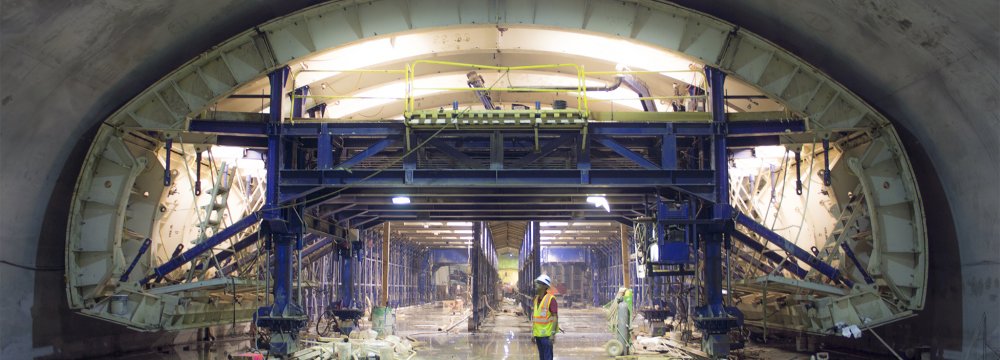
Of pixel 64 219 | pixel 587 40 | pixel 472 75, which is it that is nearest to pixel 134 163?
pixel 64 219

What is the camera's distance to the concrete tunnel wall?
11.0 m

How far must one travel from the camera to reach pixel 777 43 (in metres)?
14.5

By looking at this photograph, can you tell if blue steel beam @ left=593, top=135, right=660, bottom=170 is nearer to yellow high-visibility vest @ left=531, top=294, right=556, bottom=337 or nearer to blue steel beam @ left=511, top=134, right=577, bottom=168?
blue steel beam @ left=511, top=134, right=577, bottom=168

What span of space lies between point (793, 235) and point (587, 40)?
653 centimetres

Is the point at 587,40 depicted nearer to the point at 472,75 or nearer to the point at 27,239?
the point at 472,75

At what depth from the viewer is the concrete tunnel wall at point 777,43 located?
36.0 feet

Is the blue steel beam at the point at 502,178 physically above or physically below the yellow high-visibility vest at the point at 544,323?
above

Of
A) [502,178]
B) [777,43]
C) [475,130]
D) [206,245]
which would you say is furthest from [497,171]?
[777,43]

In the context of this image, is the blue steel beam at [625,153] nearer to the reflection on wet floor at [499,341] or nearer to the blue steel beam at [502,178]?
the blue steel beam at [502,178]

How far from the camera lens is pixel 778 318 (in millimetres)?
15695

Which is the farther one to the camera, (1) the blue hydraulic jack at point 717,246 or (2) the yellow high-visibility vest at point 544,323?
(1) the blue hydraulic jack at point 717,246

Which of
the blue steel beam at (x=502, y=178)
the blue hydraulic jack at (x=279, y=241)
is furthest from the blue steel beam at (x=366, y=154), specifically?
the blue hydraulic jack at (x=279, y=241)

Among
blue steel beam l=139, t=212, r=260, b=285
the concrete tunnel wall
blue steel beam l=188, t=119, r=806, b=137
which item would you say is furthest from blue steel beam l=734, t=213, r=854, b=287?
blue steel beam l=139, t=212, r=260, b=285

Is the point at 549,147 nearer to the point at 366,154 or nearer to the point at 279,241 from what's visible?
the point at 366,154
